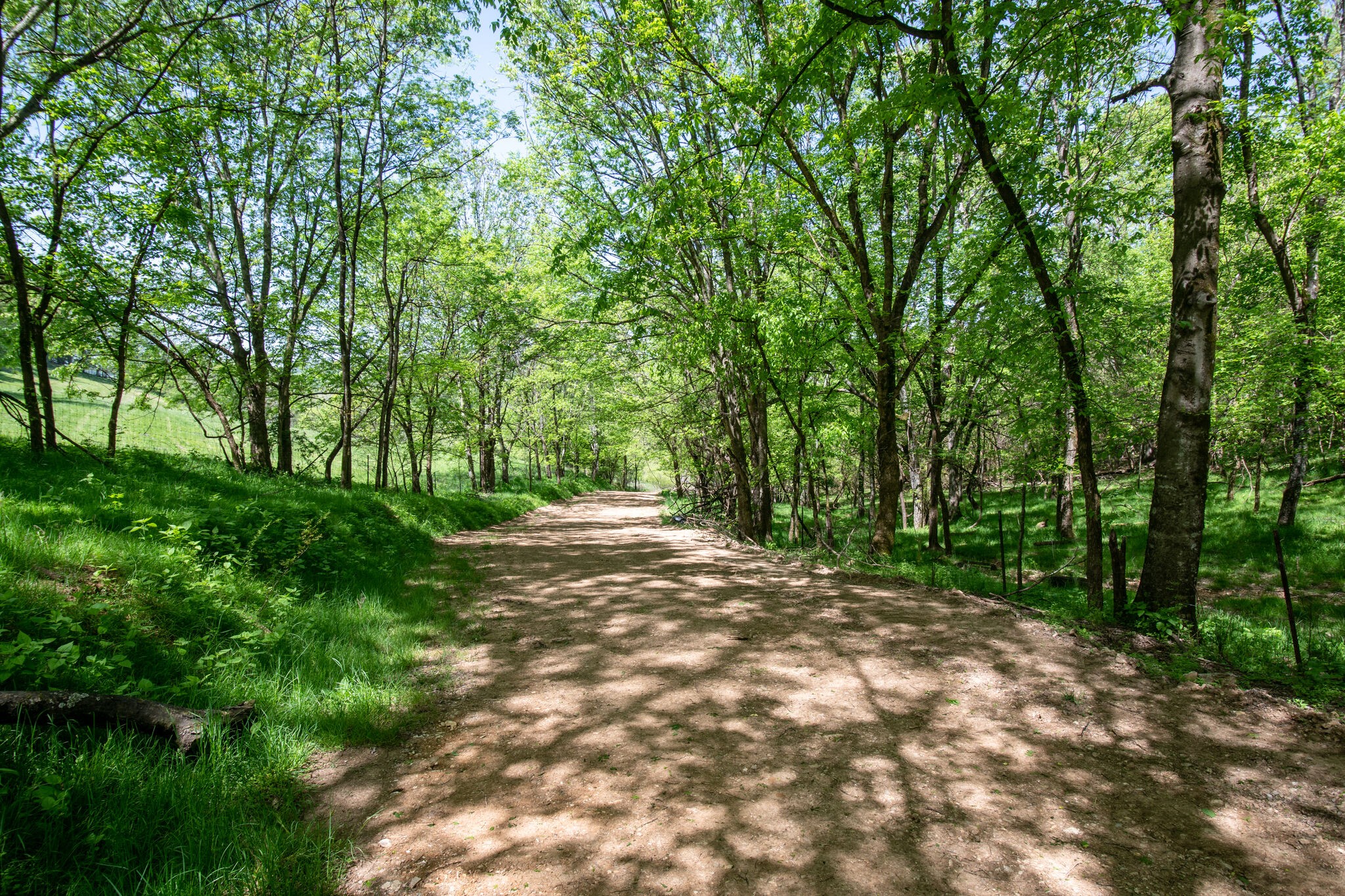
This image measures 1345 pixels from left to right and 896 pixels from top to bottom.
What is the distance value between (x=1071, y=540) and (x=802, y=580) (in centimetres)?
954

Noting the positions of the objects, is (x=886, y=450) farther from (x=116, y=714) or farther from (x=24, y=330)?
(x=24, y=330)

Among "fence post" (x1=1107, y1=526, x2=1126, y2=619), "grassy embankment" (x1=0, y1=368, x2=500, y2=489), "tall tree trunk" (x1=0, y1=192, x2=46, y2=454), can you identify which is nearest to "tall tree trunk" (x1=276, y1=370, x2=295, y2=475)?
"grassy embankment" (x1=0, y1=368, x2=500, y2=489)

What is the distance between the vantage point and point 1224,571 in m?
9.95

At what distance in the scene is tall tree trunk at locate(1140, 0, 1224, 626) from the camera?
476cm

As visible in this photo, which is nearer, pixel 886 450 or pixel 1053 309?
pixel 1053 309

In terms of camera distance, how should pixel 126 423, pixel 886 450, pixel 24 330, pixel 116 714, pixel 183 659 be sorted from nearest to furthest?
pixel 116 714 → pixel 183 659 → pixel 24 330 → pixel 886 450 → pixel 126 423

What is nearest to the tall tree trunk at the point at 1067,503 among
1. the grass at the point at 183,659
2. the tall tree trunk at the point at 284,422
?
the grass at the point at 183,659

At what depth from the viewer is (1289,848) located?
7.41 ft

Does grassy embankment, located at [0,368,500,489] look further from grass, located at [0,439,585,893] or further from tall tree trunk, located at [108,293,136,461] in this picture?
grass, located at [0,439,585,893]

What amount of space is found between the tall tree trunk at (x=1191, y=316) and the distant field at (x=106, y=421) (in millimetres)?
13955

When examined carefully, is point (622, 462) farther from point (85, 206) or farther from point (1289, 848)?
point (1289, 848)

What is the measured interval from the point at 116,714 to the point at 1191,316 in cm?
805

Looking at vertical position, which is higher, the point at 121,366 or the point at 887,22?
the point at 887,22

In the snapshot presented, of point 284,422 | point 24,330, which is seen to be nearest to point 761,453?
point 24,330
